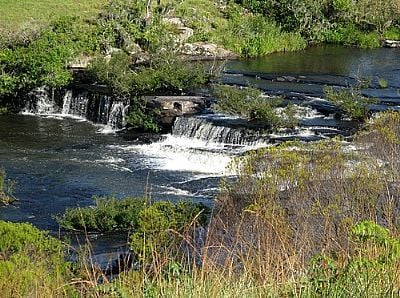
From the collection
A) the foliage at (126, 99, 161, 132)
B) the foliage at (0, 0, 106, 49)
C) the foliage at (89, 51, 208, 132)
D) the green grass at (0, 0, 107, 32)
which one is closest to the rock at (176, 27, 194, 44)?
the foliage at (0, 0, 106, 49)

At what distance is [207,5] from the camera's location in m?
47.0

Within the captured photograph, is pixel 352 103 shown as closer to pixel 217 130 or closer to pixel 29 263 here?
pixel 217 130

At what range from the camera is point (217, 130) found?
84.0 feet

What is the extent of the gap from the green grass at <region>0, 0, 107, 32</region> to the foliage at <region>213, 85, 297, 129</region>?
1440 centimetres

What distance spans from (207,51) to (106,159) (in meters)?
18.3

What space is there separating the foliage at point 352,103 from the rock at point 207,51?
1391 centimetres

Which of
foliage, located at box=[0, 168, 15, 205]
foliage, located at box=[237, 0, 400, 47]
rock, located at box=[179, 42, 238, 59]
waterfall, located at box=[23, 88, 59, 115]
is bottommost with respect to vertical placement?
foliage, located at box=[0, 168, 15, 205]

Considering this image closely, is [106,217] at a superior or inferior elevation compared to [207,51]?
inferior

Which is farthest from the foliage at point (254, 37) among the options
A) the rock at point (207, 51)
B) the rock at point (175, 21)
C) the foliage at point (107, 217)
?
the foliage at point (107, 217)

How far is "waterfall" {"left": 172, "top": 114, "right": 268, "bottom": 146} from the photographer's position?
24969 millimetres

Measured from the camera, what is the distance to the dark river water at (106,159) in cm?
2025

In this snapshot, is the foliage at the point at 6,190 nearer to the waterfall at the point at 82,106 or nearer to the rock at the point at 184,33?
the waterfall at the point at 82,106

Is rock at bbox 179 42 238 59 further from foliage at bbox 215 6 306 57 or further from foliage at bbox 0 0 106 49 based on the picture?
foliage at bbox 0 0 106 49

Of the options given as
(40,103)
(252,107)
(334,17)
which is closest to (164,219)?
(252,107)
